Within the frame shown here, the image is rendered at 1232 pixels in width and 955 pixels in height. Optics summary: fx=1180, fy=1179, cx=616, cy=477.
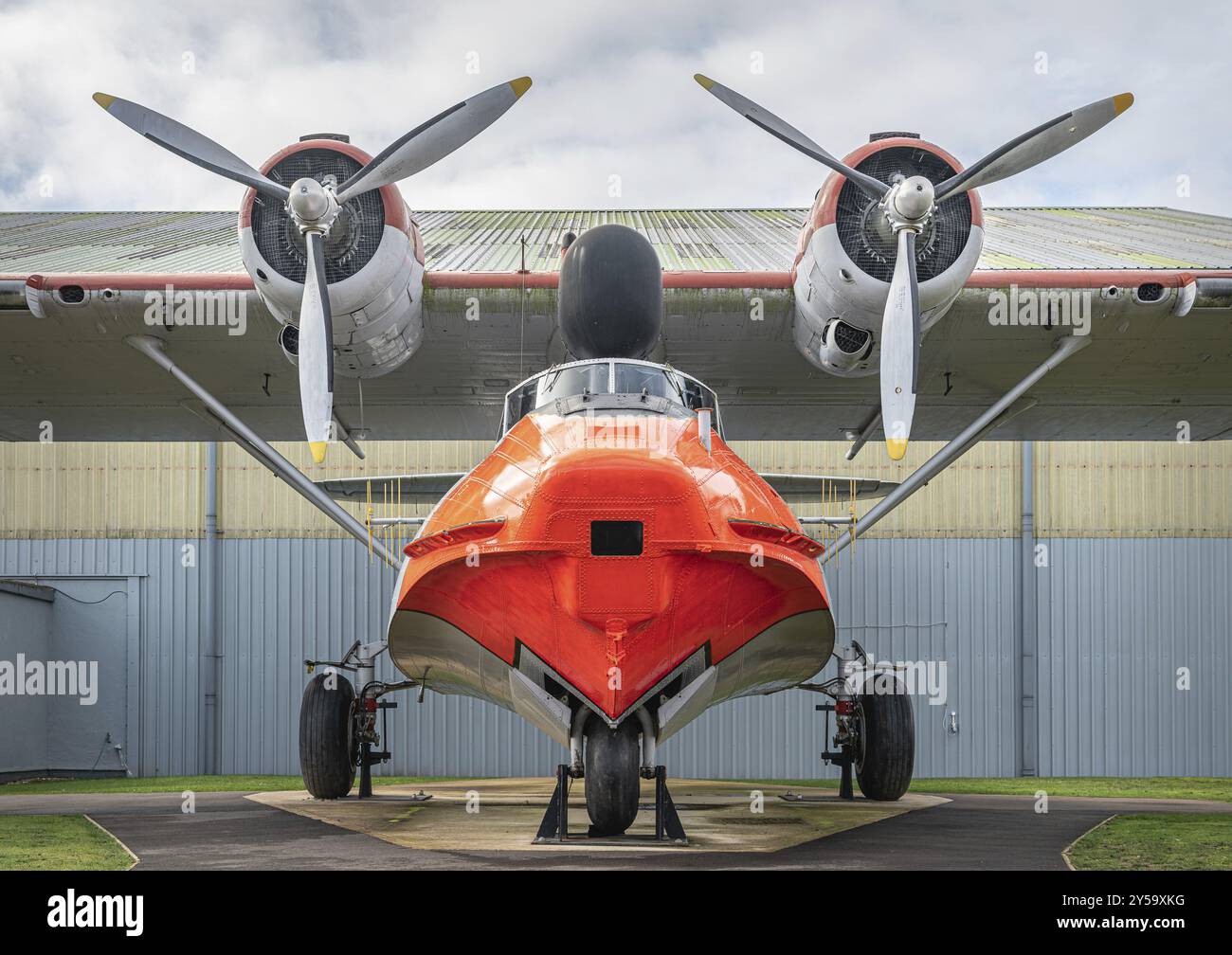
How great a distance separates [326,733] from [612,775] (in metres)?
4.70

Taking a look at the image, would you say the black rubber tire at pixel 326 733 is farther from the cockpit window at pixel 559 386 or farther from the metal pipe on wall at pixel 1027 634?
the metal pipe on wall at pixel 1027 634

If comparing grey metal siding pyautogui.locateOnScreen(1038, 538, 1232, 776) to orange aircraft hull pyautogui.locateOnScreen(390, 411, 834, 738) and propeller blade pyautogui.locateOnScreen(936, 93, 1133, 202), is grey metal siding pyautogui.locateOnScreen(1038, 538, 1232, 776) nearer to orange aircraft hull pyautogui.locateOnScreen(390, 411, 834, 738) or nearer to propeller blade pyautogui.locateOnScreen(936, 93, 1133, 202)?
propeller blade pyautogui.locateOnScreen(936, 93, 1133, 202)

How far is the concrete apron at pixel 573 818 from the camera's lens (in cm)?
656

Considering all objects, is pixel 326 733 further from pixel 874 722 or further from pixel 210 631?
pixel 210 631

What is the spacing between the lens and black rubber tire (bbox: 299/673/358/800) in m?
9.85

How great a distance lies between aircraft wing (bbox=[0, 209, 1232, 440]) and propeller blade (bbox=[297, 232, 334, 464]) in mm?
1671

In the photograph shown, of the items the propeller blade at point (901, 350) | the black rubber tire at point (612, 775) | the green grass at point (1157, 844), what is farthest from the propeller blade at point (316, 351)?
the green grass at point (1157, 844)

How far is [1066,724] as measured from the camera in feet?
62.1

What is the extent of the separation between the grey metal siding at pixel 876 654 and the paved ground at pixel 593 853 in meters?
8.72

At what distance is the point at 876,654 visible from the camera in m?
19.2

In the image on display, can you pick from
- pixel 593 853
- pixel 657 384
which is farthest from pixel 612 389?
pixel 593 853

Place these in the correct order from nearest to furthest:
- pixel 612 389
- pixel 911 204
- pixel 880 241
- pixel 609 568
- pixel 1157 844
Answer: pixel 609 568 → pixel 1157 844 → pixel 612 389 → pixel 911 204 → pixel 880 241
